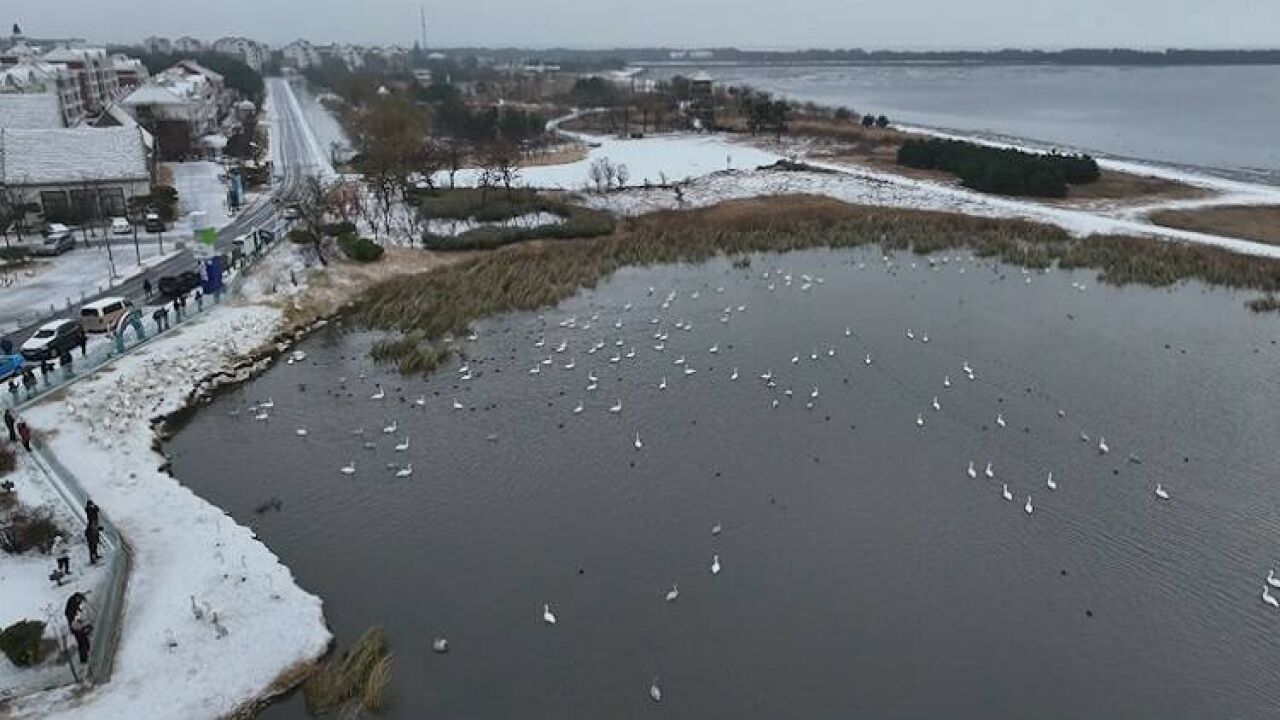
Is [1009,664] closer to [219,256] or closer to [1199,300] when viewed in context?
[1199,300]

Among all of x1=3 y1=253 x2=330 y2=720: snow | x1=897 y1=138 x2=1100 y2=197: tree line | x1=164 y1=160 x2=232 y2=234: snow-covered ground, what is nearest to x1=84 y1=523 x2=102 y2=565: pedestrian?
x1=3 y1=253 x2=330 y2=720: snow

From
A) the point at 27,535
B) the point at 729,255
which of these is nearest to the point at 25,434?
the point at 27,535

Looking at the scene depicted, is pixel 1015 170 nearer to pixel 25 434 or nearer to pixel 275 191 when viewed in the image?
pixel 275 191

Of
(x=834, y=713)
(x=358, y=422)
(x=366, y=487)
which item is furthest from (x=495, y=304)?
(x=834, y=713)

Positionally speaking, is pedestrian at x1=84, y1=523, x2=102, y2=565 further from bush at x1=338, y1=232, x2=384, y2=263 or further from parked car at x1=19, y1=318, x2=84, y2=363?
bush at x1=338, y1=232, x2=384, y2=263

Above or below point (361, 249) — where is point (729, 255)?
below

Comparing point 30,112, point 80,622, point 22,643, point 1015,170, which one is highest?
point 30,112
